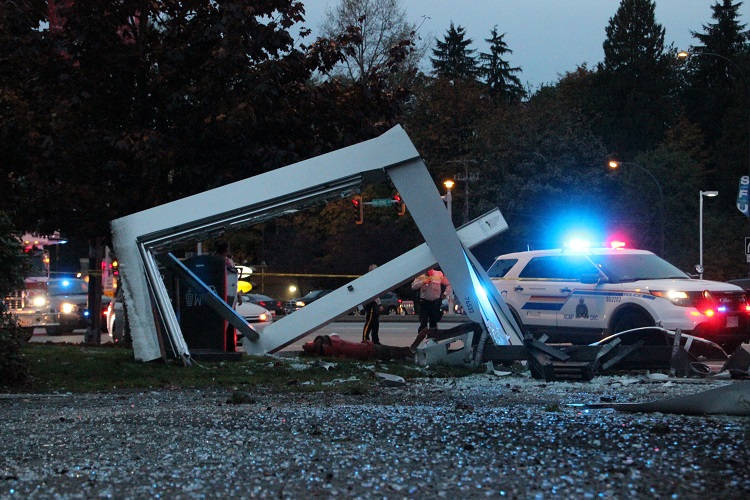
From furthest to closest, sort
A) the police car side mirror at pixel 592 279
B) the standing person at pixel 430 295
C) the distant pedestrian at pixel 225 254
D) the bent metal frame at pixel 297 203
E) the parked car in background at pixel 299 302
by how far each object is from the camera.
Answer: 1. the parked car in background at pixel 299 302
2. the standing person at pixel 430 295
3. the distant pedestrian at pixel 225 254
4. the police car side mirror at pixel 592 279
5. the bent metal frame at pixel 297 203

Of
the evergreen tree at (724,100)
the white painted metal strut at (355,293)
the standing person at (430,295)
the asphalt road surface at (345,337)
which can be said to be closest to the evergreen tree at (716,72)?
the evergreen tree at (724,100)

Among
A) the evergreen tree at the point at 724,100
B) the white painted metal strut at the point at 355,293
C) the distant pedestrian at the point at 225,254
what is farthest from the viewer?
the evergreen tree at the point at 724,100

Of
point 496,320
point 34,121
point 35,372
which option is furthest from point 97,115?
point 496,320

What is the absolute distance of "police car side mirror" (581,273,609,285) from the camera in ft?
54.3

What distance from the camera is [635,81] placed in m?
88.3

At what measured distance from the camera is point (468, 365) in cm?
1373

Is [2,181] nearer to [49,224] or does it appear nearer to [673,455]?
[49,224]

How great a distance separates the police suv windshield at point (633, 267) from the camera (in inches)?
653

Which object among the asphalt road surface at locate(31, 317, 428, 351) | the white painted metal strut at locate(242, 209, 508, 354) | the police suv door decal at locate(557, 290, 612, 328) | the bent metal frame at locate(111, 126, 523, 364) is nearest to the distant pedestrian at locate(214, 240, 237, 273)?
the white painted metal strut at locate(242, 209, 508, 354)

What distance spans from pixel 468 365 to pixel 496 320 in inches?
27.1

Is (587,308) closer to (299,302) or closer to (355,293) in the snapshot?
(355,293)

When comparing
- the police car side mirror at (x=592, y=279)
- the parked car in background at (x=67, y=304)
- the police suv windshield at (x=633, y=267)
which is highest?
the police suv windshield at (x=633, y=267)

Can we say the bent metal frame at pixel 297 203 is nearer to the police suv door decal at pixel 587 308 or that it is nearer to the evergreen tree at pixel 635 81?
the police suv door decal at pixel 587 308

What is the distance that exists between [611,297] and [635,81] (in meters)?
75.6
